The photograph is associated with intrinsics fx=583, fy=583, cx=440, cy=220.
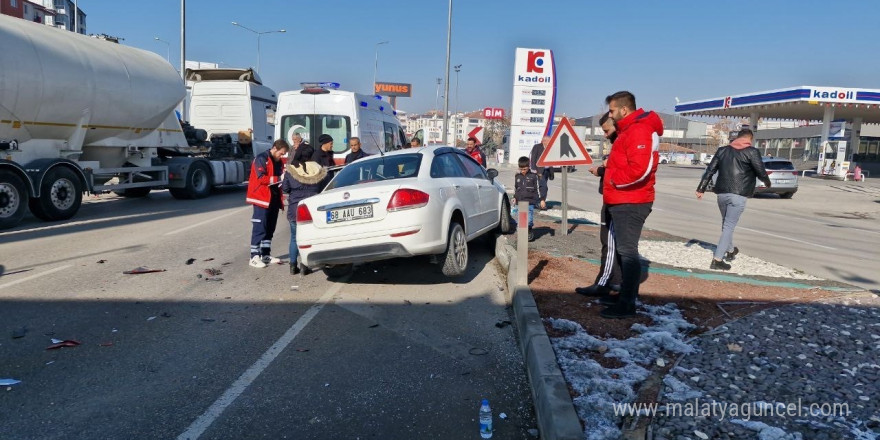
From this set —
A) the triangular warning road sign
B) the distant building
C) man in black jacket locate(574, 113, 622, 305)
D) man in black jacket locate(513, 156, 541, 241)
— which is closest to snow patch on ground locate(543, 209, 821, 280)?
the triangular warning road sign

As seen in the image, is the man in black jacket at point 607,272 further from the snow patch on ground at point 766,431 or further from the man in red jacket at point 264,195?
the man in red jacket at point 264,195

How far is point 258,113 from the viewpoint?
20.1m

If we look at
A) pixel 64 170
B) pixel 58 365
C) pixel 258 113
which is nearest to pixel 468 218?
pixel 58 365

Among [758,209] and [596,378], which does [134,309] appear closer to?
[596,378]

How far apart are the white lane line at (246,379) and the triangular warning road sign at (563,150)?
13.9 ft

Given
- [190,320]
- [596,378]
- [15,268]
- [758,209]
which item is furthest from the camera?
[758,209]

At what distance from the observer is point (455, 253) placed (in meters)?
6.95

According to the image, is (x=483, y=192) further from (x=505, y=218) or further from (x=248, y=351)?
(x=248, y=351)

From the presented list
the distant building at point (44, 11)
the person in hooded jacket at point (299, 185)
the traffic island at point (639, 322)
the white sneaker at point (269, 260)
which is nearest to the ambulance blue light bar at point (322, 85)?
the white sneaker at point (269, 260)

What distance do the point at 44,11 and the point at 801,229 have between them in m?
86.8

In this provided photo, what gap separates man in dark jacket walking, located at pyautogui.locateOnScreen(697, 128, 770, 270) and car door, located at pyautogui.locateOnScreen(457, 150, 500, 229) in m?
3.05

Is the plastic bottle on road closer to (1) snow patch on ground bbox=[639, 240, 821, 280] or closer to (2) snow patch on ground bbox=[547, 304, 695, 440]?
(2) snow patch on ground bbox=[547, 304, 695, 440]

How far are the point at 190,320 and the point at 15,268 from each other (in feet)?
11.8

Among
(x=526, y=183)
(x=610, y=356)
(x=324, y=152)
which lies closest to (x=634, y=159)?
(x=610, y=356)
